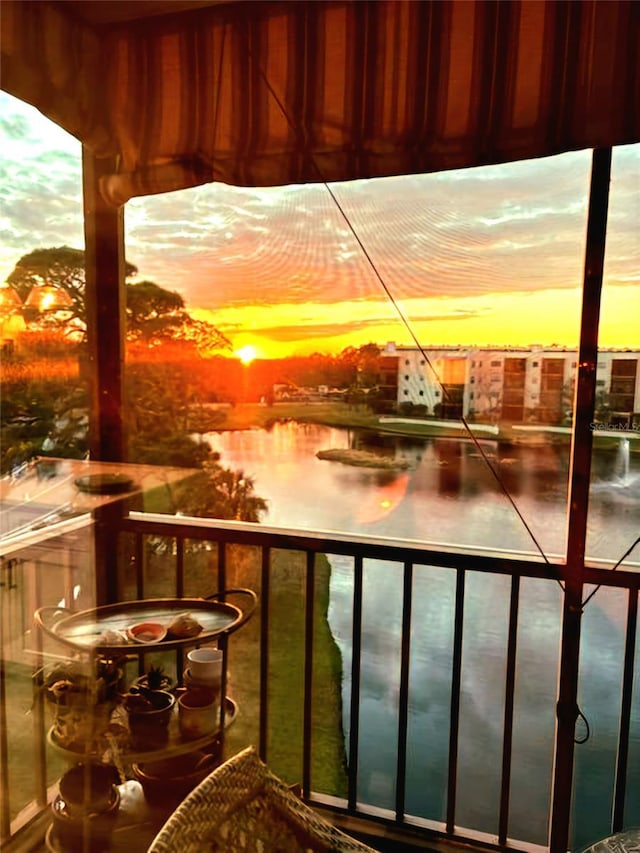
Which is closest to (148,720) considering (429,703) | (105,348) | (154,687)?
(154,687)

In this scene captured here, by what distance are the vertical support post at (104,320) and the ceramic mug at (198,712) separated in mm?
938

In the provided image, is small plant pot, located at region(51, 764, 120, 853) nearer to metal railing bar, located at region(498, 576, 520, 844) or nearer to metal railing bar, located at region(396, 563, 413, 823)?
metal railing bar, located at region(396, 563, 413, 823)

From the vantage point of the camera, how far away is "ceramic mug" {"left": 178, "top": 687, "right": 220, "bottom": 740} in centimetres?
178

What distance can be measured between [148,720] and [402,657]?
32.8 inches

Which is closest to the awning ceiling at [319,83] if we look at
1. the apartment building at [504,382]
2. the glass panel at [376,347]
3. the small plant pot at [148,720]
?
the glass panel at [376,347]

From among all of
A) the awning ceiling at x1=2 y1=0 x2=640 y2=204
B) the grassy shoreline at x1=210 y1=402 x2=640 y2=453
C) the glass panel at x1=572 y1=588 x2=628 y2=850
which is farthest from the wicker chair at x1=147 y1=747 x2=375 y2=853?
the awning ceiling at x1=2 y1=0 x2=640 y2=204

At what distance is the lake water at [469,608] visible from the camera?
5.82 ft

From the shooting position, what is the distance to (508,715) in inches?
74.2

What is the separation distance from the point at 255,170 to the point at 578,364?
3.99 feet

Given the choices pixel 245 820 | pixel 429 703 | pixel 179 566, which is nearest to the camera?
pixel 245 820

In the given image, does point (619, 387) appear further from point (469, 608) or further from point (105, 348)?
point (105, 348)

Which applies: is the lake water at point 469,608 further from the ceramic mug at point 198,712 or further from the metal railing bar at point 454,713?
the ceramic mug at point 198,712

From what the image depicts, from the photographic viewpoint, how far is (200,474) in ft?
7.20

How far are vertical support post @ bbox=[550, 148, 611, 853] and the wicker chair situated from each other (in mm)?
879
